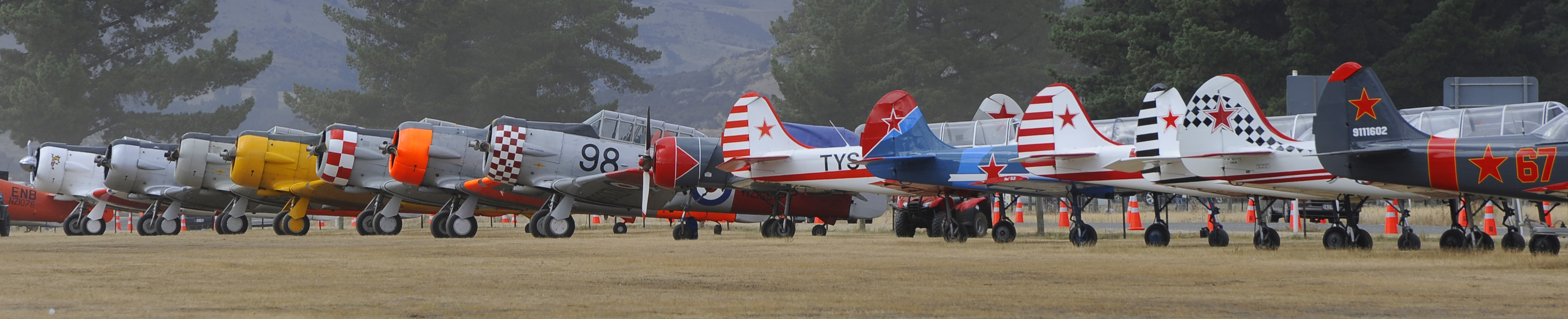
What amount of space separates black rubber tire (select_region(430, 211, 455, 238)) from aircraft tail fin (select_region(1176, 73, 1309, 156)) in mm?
11071

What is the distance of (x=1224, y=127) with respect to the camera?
1264 centimetres

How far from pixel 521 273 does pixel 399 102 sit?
1896 inches

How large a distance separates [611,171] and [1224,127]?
32.1 ft

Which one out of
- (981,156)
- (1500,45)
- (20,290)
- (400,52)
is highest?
(400,52)

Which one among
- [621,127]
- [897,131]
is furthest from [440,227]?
[897,131]

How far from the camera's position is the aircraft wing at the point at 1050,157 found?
1412cm

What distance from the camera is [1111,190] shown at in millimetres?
15219

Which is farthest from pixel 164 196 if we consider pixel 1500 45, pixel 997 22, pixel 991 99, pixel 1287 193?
pixel 997 22

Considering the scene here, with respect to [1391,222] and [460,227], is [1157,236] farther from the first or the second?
[460,227]

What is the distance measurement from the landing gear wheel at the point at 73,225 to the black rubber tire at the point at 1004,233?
21009 millimetres

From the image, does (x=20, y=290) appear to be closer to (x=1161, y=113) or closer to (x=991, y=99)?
(x=1161, y=113)

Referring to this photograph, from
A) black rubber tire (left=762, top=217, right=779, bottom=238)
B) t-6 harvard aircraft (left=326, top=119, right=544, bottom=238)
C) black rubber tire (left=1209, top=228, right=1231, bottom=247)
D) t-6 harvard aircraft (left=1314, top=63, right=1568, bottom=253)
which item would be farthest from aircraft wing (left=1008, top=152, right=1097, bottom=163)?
t-6 harvard aircraft (left=326, top=119, right=544, bottom=238)

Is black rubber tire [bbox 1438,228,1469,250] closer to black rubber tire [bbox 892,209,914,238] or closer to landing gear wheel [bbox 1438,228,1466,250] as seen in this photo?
landing gear wheel [bbox 1438,228,1466,250]

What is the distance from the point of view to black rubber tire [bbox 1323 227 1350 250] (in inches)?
523
